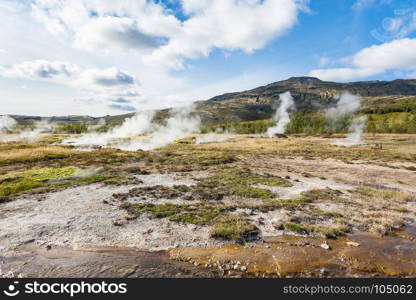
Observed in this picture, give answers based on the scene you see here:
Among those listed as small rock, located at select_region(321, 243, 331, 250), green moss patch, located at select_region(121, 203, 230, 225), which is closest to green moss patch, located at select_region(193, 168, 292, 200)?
green moss patch, located at select_region(121, 203, 230, 225)

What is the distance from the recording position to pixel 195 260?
30.5ft

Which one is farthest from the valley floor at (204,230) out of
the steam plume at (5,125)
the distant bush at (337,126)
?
the steam plume at (5,125)

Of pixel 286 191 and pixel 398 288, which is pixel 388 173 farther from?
pixel 398 288

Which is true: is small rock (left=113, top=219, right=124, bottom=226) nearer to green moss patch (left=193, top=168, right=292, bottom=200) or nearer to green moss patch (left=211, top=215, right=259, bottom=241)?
green moss patch (left=211, top=215, right=259, bottom=241)

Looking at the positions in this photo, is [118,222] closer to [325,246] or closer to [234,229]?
[234,229]

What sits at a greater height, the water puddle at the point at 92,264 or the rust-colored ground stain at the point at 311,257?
the water puddle at the point at 92,264

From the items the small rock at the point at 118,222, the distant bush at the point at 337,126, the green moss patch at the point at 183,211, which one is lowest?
the distant bush at the point at 337,126

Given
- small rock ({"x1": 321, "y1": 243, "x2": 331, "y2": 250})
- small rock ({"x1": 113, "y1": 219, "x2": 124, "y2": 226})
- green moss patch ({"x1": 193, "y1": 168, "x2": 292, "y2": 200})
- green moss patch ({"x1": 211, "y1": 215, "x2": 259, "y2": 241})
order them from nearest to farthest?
small rock ({"x1": 321, "y1": 243, "x2": 331, "y2": 250}), green moss patch ({"x1": 211, "y1": 215, "x2": 259, "y2": 241}), small rock ({"x1": 113, "y1": 219, "x2": 124, "y2": 226}), green moss patch ({"x1": 193, "y1": 168, "x2": 292, "y2": 200})

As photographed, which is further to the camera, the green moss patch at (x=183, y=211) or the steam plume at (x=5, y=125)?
the steam plume at (x=5, y=125)

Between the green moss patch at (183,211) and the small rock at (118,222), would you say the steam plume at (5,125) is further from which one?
the small rock at (118,222)

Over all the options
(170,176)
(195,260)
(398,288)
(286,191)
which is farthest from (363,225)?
(170,176)

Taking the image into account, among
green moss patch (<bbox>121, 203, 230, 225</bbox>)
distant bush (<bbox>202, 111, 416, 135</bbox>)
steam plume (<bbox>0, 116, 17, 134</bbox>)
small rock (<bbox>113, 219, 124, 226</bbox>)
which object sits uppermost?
steam plume (<bbox>0, 116, 17, 134</bbox>)

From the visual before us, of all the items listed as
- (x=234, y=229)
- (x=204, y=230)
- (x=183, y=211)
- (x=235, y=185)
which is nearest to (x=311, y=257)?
(x=234, y=229)

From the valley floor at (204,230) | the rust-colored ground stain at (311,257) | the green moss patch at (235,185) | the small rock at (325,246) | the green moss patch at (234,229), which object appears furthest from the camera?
the green moss patch at (235,185)
